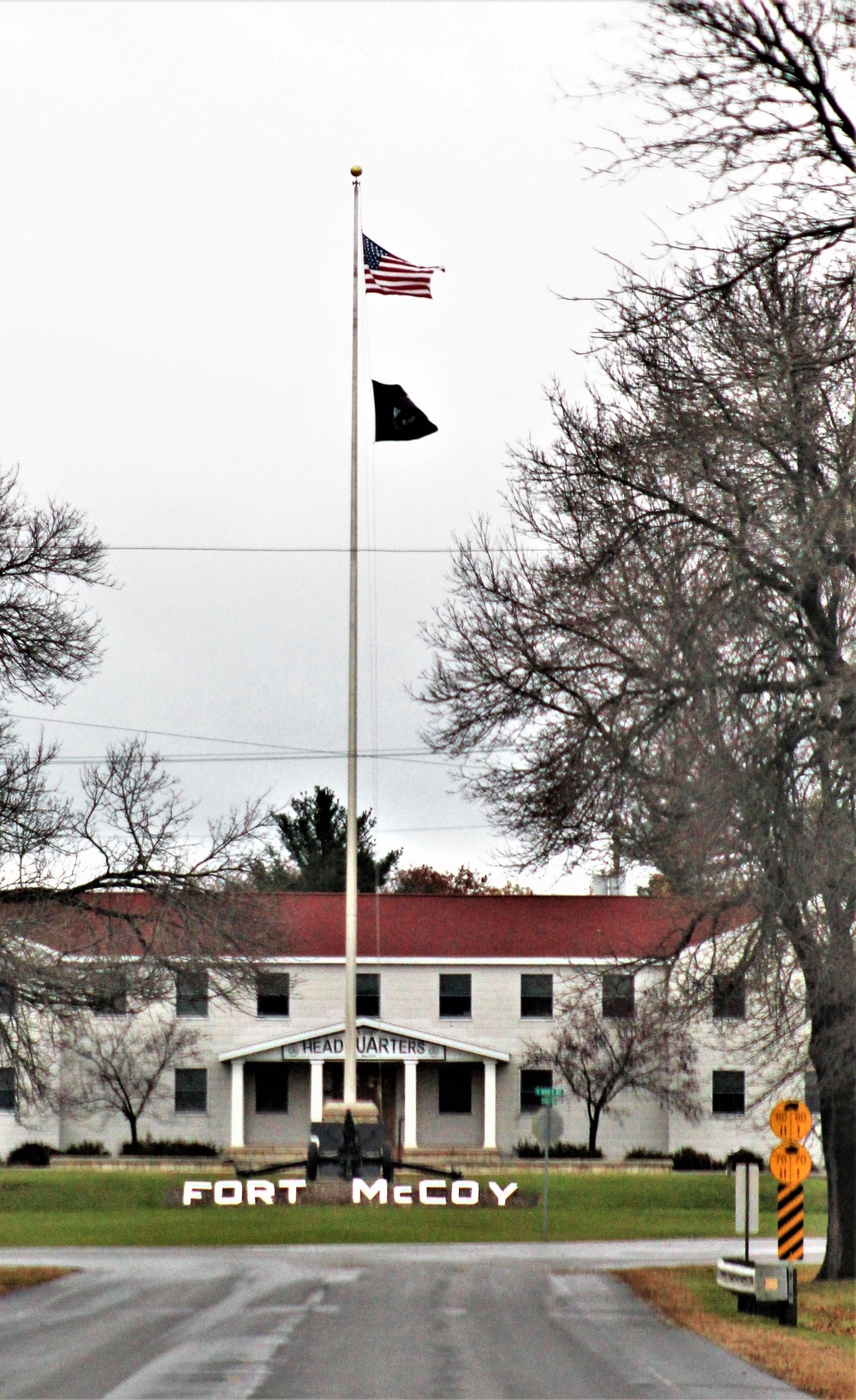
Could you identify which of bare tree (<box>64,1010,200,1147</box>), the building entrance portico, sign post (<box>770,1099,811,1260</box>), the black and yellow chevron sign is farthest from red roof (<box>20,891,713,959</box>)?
sign post (<box>770,1099,811,1260</box>)

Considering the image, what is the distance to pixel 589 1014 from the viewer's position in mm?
25125

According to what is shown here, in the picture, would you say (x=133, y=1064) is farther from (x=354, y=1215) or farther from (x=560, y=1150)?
(x=354, y=1215)

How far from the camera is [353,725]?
35.4m

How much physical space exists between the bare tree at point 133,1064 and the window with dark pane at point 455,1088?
8.15m

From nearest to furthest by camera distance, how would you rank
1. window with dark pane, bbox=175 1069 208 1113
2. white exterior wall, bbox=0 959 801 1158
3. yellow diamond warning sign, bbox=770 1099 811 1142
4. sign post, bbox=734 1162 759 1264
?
yellow diamond warning sign, bbox=770 1099 811 1142 < sign post, bbox=734 1162 759 1264 < white exterior wall, bbox=0 959 801 1158 < window with dark pane, bbox=175 1069 208 1113

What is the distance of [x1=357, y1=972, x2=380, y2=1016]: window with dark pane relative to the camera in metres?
57.0

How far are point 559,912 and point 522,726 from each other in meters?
39.3

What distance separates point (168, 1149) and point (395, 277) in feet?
104

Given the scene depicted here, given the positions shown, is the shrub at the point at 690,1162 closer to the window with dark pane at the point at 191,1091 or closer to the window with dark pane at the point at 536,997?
the window with dark pane at the point at 536,997

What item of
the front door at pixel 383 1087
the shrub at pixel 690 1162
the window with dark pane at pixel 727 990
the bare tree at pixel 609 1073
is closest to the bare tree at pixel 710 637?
the window with dark pane at pixel 727 990

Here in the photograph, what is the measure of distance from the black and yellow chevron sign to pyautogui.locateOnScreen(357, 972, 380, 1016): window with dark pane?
126 feet

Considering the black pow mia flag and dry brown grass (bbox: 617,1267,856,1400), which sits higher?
the black pow mia flag

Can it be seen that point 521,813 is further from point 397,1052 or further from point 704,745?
point 397,1052

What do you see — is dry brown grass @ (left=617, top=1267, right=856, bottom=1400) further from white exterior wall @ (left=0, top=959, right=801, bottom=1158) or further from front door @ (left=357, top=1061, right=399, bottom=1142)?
front door @ (left=357, top=1061, right=399, bottom=1142)
